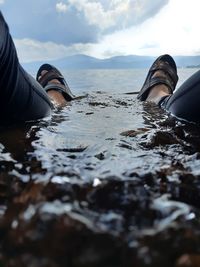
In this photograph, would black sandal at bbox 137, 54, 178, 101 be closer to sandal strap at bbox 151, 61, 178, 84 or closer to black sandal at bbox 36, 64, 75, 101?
sandal strap at bbox 151, 61, 178, 84

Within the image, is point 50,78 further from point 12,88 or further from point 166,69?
point 12,88

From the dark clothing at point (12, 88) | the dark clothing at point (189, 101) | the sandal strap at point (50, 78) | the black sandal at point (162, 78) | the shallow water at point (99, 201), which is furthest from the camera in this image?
the sandal strap at point (50, 78)

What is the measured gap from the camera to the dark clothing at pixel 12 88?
6.41 feet

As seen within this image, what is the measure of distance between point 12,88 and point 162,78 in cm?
302

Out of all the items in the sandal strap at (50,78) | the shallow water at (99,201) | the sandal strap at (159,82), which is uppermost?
the sandal strap at (50,78)

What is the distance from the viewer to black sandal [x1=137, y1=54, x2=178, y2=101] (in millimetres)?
4342

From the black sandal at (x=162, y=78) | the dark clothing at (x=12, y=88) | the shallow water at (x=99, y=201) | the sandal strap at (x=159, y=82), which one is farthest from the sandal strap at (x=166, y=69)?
the shallow water at (x=99, y=201)

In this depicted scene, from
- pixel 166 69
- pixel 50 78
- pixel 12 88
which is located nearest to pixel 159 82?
pixel 166 69

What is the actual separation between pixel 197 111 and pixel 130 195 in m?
1.54

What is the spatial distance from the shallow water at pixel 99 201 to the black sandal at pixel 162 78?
9.34ft

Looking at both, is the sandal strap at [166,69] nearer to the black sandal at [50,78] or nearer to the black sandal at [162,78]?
the black sandal at [162,78]

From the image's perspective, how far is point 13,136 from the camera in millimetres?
1621

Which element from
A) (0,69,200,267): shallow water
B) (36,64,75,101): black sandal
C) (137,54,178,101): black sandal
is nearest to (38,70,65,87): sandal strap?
(36,64,75,101): black sandal

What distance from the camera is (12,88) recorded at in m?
2.02
